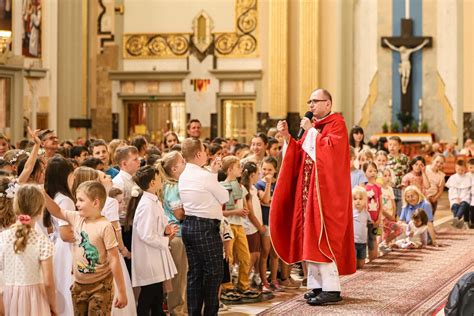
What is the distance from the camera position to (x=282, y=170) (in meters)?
9.37

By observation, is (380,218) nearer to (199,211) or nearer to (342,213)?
(342,213)

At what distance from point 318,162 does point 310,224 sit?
0.62m

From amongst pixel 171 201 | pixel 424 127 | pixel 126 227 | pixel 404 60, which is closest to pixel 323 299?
pixel 171 201

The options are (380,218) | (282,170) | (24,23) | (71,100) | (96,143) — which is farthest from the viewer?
(71,100)

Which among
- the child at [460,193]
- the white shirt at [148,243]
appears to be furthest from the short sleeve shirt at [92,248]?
the child at [460,193]

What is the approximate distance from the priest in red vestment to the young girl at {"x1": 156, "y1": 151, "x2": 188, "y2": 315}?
1.08 m

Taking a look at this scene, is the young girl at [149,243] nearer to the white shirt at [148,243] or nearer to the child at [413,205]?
the white shirt at [148,243]

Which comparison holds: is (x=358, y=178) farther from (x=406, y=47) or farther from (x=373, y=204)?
(x=406, y=47)

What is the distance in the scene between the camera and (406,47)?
2609cm

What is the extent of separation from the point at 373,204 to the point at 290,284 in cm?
222

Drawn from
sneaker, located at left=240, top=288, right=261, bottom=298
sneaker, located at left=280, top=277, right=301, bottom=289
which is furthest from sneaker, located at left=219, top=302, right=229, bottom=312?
sneaker, located at left=280, top=277, right=301, bottom=289

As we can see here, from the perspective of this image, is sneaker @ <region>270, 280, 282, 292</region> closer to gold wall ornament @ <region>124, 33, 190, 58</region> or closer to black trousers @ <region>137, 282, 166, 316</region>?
black trousers @ <region>137, 282, 166, 316</region>

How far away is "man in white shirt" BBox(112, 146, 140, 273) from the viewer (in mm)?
8094

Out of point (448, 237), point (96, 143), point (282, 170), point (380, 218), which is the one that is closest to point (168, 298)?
point (282, 170)
